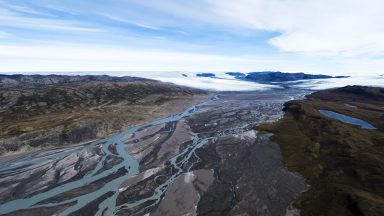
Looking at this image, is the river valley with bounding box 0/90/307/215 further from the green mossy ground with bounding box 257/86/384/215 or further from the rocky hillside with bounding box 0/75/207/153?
the rocky hillside with bounding box 0/75/207/153

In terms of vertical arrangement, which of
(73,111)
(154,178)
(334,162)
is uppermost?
(334,162)

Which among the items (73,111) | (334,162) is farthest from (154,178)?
(73,111)

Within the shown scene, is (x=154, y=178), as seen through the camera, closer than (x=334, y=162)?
Yes

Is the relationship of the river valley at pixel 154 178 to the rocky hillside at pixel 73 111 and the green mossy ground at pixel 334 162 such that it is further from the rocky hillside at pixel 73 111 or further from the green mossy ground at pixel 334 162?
the rocky hillside at pixel 73 111

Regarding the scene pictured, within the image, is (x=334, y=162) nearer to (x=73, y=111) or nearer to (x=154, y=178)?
(x=154, y=178)

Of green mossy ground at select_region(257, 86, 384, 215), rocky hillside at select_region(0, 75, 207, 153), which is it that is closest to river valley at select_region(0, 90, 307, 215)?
green mossy ground at select_region(257, 86, 384, 215)

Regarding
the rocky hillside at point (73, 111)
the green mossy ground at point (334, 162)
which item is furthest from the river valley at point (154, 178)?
the rocky hillside at point (73, 111)
